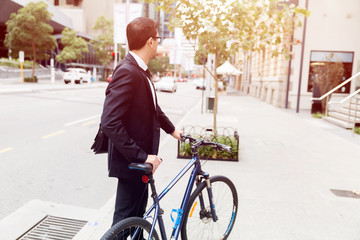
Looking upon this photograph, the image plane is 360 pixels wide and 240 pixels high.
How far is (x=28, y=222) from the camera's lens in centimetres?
375

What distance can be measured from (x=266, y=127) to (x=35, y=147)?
7510 mm

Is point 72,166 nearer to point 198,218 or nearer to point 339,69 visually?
point 198,218

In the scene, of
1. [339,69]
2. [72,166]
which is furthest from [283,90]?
[72,166]

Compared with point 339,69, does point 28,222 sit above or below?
below

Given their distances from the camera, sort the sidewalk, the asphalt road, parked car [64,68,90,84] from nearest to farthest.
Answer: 1. the sidewalk
2. the asphalt road
3. parked car [64,68,90,84]

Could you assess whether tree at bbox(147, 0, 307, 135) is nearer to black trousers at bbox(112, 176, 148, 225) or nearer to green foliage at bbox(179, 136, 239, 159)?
green foliage at bbox(179, 136, 239, 159)

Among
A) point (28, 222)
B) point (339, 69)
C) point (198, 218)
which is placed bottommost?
point (28, 222)

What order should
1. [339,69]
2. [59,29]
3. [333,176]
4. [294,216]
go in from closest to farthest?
[294,216], [333,176], [339,69], [59,29]

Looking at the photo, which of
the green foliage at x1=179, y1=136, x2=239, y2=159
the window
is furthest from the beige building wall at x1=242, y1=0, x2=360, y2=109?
Answer: the green foliage at x1=179, y1=136, x2=239, y2=159

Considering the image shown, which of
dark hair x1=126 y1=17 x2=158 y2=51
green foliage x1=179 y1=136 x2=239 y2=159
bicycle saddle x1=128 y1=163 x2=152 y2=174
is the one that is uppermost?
dark hair x1=126 y1=17 x2=158 y2=51

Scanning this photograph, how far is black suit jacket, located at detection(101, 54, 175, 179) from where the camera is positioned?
2178mm

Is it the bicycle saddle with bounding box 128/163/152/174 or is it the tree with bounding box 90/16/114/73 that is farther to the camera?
the tree with bounding box 90/16/114/73

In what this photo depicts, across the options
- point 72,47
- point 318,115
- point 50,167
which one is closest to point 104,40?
point 72,47

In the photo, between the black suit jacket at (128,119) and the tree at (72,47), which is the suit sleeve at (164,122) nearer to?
the black suit jacket at (128,119)
